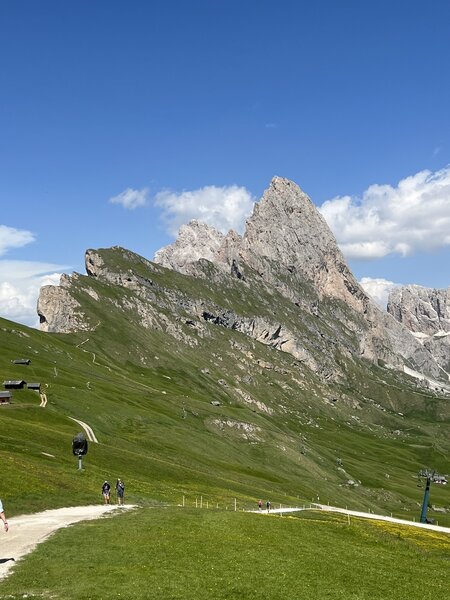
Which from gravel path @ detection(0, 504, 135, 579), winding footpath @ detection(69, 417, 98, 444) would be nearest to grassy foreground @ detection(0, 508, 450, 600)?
gravel path @ detection(0, 504, 135, 579)

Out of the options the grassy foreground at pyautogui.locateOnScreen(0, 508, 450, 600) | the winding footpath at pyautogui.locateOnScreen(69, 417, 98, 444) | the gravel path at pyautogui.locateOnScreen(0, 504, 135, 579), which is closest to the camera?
the grassy foreground at pyautogui.locateOnScreen(0, 508, 450, 600)

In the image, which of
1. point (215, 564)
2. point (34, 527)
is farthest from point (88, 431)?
A: point (215, 564)

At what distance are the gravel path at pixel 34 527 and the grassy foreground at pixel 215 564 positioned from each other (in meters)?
1.02

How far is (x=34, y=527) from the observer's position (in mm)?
43875

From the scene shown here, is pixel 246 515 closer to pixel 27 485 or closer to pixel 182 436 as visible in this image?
pixel 27 485

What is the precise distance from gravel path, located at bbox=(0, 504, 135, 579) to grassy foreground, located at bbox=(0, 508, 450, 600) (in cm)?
102

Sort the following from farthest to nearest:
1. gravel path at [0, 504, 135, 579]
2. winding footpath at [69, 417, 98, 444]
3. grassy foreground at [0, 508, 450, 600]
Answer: winding footpath at [69, 417, 98, 444], gravel path at [0, 504, 135, 579], grassy foreground at [0, 508, 450, 600]

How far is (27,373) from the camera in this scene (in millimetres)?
185000

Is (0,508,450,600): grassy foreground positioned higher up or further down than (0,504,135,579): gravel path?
higher up

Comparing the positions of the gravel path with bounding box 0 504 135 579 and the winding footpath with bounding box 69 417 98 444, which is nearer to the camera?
the gravel path with bounding box 0 504 135 579

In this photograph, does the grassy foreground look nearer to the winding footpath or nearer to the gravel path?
the gravel path

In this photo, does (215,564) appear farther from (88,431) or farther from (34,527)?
(88,431)

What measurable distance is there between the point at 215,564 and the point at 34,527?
17.6 meters

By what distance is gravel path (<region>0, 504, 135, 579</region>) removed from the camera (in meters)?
34.2
